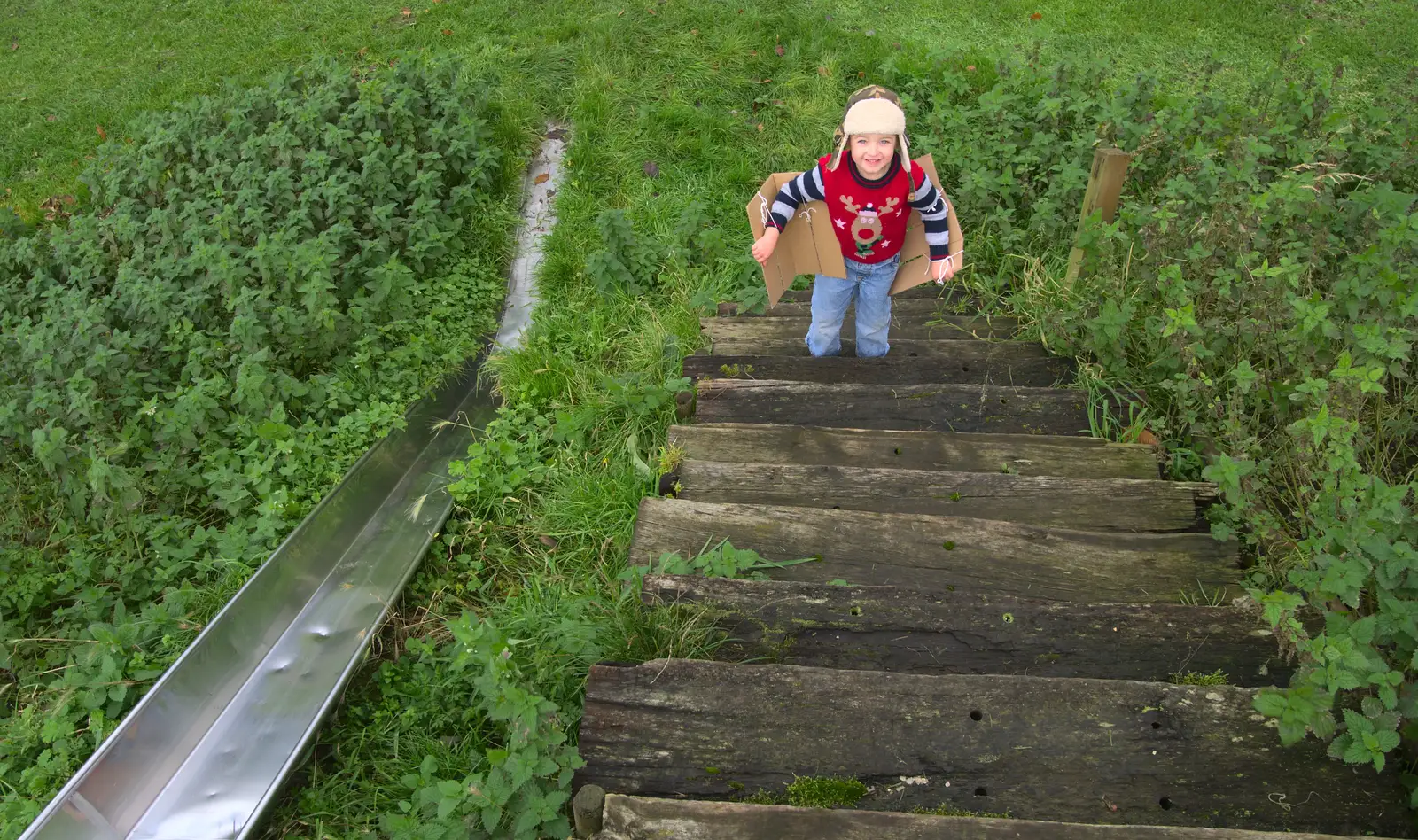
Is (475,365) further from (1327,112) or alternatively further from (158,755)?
(1327,112)

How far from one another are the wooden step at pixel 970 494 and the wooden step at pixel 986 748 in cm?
97

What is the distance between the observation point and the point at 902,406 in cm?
387

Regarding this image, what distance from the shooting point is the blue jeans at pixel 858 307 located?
4.12 metres

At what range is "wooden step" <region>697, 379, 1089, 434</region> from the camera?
3803mm

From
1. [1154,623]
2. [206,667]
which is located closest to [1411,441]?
[1154,623]

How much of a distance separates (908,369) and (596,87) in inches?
201

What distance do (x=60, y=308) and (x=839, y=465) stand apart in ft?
17.4

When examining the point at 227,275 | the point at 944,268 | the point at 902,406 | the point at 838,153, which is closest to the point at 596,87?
the point at 227,275

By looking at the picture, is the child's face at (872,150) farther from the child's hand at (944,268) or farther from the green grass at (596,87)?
the green grass at (596,87)

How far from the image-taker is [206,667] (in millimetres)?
3416

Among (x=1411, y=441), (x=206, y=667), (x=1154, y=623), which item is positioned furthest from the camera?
(x=1411, y=441)

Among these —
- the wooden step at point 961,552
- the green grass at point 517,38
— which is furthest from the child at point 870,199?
the green grass at point 517,38

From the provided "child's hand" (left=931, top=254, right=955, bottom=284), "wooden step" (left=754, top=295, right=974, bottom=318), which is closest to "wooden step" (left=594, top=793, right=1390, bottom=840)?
"child's hand" (left=931, top=254, right=955, bottom=284)

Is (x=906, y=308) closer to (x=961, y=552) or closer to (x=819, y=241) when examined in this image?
(x=819, y=241)
